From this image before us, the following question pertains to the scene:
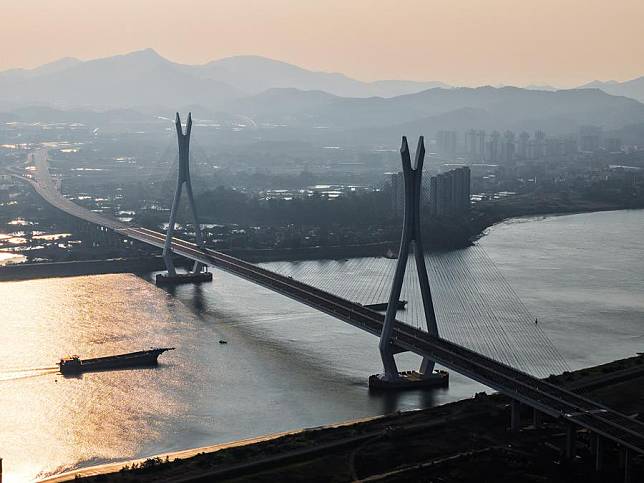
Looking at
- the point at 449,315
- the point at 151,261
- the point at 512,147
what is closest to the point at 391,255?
the point at 151,261

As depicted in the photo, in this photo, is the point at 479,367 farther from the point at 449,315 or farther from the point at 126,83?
the point at 126,83

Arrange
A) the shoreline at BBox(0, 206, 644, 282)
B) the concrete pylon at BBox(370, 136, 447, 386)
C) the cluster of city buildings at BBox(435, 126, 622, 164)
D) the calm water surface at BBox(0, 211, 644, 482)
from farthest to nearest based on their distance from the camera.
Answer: the cluster of city buildings at BBox(435, 126, 622, 164)
the shoreline at BBox(0, 206, 644, 282)
the concrete pylon at BBox(370, 136, 447, 386)
the calm water surface at BBox(0, 211, 644, 482)

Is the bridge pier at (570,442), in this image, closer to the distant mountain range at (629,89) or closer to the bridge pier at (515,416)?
the bridge pier at (515,416)

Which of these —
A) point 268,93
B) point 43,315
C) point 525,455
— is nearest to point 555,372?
point 525,455

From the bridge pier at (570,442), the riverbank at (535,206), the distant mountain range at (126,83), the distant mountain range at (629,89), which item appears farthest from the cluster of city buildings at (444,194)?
the distant mountain range at (629,89)

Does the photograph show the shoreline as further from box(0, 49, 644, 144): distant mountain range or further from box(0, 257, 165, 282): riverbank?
box(0, 49, 644, 144): distant mountain range

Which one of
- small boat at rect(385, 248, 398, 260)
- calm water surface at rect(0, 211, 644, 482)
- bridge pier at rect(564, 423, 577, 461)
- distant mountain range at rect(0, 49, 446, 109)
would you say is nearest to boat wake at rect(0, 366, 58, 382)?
calm water surface at rect(0, 211, 644, 482)
